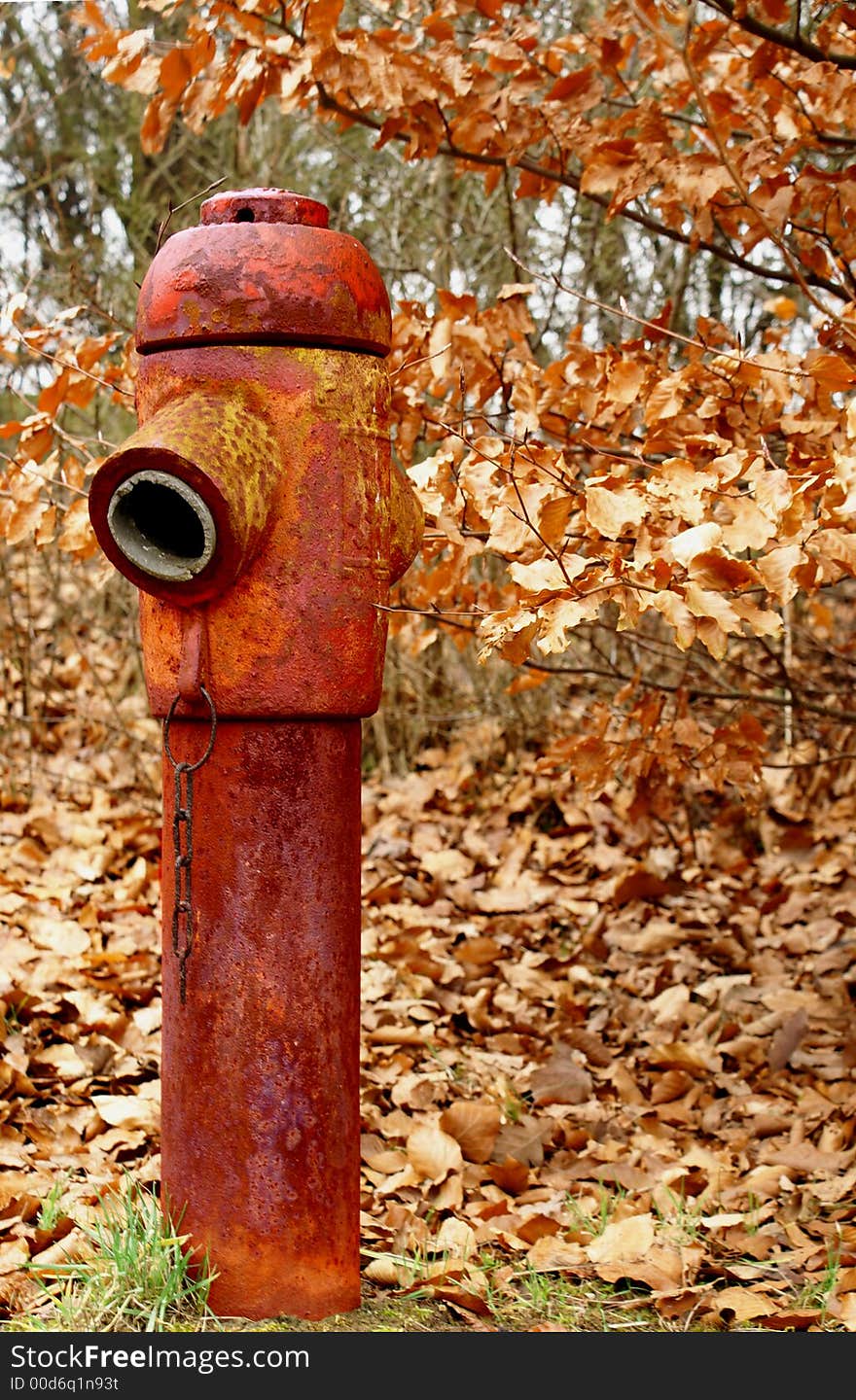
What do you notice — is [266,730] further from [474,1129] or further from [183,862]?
[474,1129]

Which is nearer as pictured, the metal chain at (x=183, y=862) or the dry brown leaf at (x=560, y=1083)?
the metal chain at (x=183, y=862)

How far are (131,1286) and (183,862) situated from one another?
0.63 m

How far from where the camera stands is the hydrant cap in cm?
210

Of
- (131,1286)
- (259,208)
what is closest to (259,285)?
(259,208)

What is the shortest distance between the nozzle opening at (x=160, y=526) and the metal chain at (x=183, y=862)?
0.21m

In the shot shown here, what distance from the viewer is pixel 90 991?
3682 mm

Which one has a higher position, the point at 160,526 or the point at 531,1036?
the point at 160,526

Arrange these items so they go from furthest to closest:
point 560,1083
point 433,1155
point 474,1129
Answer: point 560,1083 < point 474,1129 < point 433,1155

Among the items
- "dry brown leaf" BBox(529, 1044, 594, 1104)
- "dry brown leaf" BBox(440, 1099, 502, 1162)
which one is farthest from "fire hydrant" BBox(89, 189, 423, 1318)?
"dry brown leaf" BBox(529, 1044, 594, 1104)

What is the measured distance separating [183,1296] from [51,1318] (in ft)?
0.62

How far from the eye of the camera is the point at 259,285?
210cm

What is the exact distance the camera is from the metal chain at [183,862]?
6.98 ft

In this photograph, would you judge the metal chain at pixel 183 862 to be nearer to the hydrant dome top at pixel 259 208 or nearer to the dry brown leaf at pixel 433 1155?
the hydrant dome top at pixel 259 208

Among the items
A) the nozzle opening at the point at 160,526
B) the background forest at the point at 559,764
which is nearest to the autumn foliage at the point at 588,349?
the background forest at the point at 559,764
